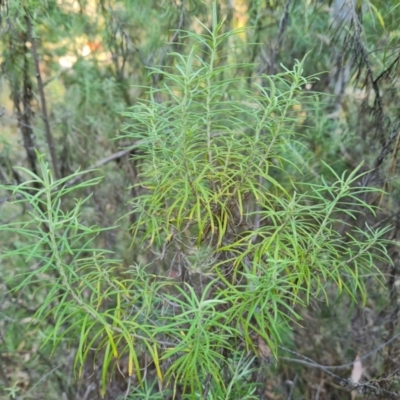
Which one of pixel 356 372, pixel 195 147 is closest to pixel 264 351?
pixel 195 147

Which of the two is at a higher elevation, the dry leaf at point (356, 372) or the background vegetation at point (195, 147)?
the background vegetation at point (195, 147)

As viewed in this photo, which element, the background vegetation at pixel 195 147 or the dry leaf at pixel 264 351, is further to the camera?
the background vegetation at pixel 195 147

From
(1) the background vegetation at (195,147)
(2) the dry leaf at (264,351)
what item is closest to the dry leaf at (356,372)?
(1) the background vegetation at (195,147)

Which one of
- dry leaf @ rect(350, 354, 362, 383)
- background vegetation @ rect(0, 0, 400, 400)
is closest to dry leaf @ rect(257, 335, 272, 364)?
background vegetation @ rect(0, 0, 400, 400)

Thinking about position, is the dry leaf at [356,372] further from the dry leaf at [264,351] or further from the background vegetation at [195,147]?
the dry leaf at [264,351]

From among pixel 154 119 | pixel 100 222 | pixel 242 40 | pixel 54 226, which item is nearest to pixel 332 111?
pixel 242 40

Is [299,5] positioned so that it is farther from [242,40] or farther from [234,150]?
[234,150]

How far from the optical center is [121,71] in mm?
1732

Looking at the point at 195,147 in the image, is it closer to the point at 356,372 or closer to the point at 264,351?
the point at 264,351

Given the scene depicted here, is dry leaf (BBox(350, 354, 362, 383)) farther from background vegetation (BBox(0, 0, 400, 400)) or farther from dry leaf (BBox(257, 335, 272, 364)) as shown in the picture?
dry leaf (BBox(257, 335, 272, 364))

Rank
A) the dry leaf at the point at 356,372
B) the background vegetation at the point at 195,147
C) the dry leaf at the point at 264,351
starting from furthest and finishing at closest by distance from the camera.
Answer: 1. the dry leaf at the point at 356,372
2. the background vegetation at the point at 195,147
3. the dry leaf at the point at 264,351

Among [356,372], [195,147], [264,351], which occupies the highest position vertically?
[195,147]

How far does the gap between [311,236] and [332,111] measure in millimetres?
1420

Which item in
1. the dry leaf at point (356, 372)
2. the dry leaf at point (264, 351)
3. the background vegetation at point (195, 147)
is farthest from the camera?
the dry leaf at point (356, 372)
